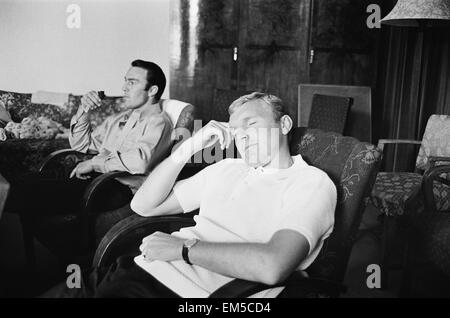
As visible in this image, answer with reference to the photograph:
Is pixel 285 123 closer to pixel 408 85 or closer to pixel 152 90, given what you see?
pixel 152 90

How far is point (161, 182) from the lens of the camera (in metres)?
1.62

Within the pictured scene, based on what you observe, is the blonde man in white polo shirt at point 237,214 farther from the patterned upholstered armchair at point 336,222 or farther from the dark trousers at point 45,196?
the dark trousers at point 45,196

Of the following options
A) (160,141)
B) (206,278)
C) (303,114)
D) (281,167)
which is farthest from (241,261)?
(303,114)

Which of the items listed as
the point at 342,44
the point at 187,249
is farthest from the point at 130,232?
the point at 342,44

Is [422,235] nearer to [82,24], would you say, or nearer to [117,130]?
[117,130]

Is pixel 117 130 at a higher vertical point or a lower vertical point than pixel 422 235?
higher

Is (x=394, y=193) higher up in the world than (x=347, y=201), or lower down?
lower down

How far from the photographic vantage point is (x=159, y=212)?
166 centimetres

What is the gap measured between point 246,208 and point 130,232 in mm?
404

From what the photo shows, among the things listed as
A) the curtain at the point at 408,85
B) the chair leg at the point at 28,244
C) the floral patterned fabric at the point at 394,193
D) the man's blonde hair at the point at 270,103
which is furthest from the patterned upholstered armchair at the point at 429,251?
the chair leg at the point at 28,244

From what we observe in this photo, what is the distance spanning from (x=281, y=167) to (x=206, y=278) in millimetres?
396

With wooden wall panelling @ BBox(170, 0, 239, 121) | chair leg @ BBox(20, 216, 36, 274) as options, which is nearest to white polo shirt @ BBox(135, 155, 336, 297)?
chair leg @ BBox(20, 216, 36, 274)

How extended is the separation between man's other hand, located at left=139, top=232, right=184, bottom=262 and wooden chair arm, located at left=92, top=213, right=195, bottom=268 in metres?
0.13

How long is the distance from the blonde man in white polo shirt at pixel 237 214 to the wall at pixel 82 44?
10.3 ft
